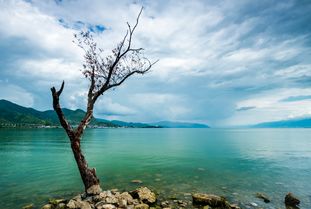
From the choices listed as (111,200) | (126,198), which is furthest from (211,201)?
(111,200)

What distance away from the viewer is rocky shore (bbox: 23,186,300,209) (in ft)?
51.1

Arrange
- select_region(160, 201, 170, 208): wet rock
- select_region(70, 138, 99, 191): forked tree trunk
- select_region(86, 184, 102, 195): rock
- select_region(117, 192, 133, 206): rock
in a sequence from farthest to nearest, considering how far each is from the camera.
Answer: select_region(70, 138, 99, 191): forked tree trunk, select_region(86, 184, 102, 195): rock, select_region(160, 201, 170, 208): wet rock, select_region(117, 192, 133, 206): rock

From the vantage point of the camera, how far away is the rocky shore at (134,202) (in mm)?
15570

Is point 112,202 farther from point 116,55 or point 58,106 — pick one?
point 116,55

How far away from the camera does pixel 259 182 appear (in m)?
26.8

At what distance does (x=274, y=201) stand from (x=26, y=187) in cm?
2576

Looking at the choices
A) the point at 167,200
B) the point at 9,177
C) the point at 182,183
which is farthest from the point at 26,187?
the point at 182,183

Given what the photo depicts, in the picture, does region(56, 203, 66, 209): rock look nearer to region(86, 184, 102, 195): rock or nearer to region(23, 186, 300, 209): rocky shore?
region(23, 186, 300, 209): rocky shore

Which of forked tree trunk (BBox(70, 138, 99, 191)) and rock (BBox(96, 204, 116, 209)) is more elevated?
forked tree trunk (BBox(70, 138, 99, 191))

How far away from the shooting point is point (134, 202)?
54.4 feet

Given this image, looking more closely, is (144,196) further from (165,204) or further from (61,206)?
(61,206)

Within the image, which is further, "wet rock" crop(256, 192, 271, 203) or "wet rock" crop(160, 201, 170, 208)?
"wet rock" crop(256, 192, 271, 203)

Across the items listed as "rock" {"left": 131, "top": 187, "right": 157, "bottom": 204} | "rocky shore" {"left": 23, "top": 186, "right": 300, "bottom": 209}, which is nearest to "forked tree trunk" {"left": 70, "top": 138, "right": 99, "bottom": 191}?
"rocky shore" {"left": 23, "top": 186, "right": 300, "bottom": 209}

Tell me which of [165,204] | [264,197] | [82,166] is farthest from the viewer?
[264,197]
